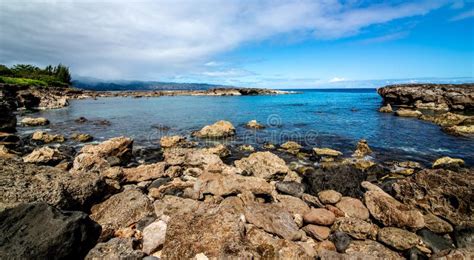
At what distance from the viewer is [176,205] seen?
8984 millimetres

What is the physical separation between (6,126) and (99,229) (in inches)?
1113

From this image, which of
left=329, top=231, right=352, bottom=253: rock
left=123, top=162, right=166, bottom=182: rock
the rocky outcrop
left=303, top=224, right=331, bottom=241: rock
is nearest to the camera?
left=329, top=231, right=352, bottom=253: rock

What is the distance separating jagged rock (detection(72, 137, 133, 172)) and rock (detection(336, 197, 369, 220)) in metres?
12.1

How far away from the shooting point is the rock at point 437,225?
8.45 metres

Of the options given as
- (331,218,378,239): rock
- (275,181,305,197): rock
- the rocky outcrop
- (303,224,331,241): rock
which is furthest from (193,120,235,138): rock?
the rocky outcrop

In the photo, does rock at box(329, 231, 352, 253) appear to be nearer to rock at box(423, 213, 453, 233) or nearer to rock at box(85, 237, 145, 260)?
rock at box(423, 213, 453, 233)

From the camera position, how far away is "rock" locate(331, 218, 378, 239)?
791 cm

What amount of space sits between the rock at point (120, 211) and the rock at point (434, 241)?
29.9 ft

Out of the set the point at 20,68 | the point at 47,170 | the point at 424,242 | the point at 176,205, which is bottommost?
the point at 424,242

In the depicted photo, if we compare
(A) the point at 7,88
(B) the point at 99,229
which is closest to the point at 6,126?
(B) the point at 99,229

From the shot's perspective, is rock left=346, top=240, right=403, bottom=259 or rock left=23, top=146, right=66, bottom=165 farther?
rock left=23, top=146, right=66, bottom=165

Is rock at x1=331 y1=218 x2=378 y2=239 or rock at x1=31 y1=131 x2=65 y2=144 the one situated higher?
rock at x1=31 y1=131 x2=65 y2=144

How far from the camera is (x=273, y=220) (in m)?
7.95

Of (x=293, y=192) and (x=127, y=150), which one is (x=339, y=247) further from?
(x=127, y=150)
